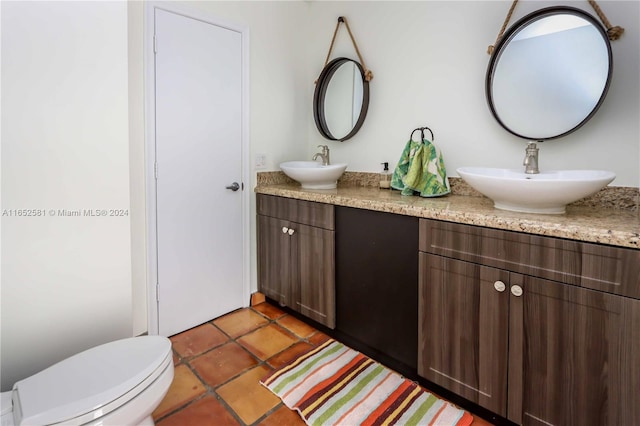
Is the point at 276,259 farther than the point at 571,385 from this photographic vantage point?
Yes

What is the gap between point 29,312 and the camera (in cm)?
139

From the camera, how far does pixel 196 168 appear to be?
2205 millimetres

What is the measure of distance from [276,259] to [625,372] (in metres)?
1.86

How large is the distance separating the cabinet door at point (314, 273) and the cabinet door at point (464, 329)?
0.61 meters

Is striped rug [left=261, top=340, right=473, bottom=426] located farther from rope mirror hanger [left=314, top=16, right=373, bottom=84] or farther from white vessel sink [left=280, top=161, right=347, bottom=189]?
rope mirror hanger [left=314, top=16, right=373, bottom=84]

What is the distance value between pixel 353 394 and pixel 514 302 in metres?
0.86

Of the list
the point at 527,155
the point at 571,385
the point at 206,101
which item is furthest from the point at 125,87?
the point at 571,385

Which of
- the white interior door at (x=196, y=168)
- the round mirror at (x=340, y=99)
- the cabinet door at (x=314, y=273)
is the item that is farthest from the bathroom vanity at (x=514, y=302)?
the white interior door at (x=196, y=168)

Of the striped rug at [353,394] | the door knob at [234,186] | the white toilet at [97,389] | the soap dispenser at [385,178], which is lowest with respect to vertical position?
the striped rug at [353,394]

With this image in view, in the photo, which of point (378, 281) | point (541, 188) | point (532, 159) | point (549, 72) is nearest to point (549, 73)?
point (549, 72)

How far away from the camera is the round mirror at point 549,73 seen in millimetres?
1531

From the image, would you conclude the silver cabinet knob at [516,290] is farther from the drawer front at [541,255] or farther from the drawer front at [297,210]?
the drawer front at [297,210]

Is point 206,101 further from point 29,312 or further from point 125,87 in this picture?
point 29,312

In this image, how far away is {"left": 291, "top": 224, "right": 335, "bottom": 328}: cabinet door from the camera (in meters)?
2.04
